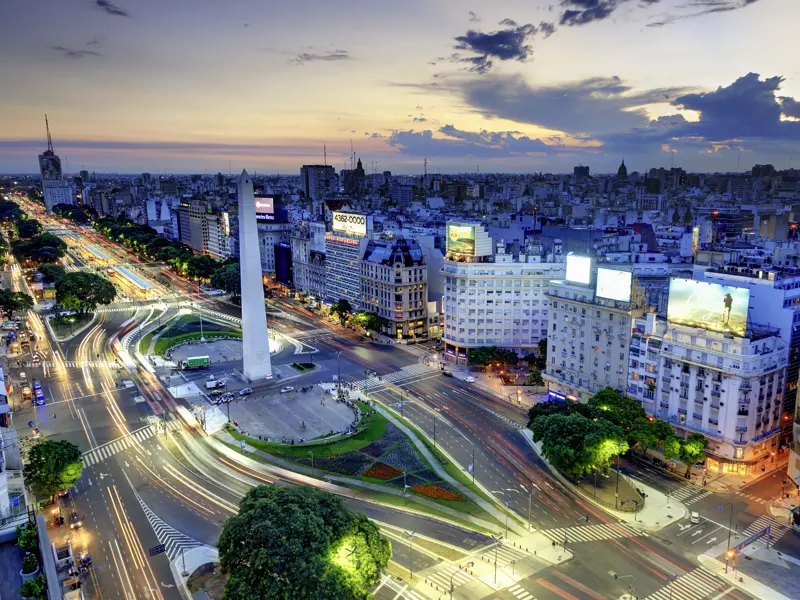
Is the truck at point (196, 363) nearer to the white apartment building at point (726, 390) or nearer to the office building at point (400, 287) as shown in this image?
the office building at point (400, 287)

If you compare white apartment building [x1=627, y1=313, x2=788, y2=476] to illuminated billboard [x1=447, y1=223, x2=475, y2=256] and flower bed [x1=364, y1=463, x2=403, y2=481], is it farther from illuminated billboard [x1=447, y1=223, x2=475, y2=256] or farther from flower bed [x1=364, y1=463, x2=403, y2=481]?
illuminated billboard [x1=447, y1=223, x2=475, y2=256]

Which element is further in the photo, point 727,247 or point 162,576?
point 727,247

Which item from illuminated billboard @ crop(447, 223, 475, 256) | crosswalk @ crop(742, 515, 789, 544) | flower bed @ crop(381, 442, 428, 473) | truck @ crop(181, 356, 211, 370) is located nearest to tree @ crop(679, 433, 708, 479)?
crosswalk @ crop(742, 515, 789, 544)

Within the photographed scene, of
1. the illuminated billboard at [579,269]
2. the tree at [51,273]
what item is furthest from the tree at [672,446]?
the tree at [51,273]

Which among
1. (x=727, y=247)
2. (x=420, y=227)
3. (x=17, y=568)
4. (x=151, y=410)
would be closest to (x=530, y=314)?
(x=727, y=247)

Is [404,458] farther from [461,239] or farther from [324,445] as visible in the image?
[461,239]

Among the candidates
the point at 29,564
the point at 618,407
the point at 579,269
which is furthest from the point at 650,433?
the point at 29,564

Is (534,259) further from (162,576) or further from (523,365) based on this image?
(162,576)
